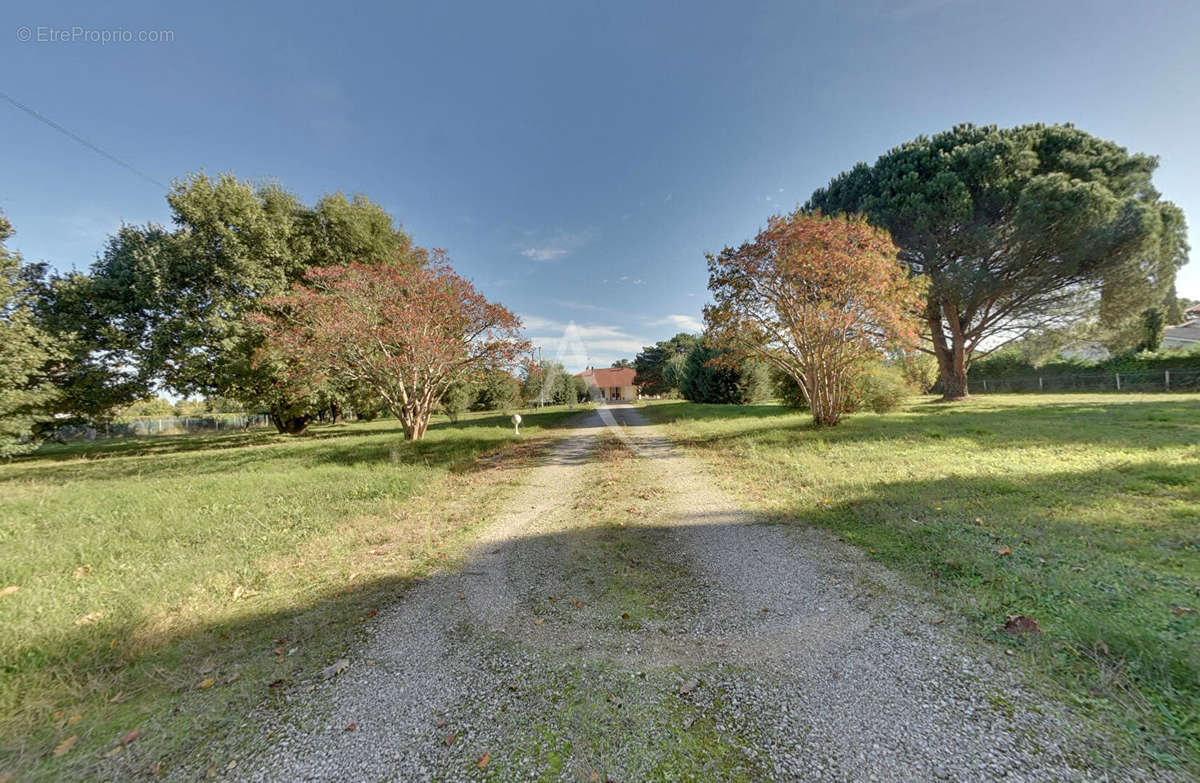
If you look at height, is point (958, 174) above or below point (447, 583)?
above

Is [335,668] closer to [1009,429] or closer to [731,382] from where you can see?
[1009,429]

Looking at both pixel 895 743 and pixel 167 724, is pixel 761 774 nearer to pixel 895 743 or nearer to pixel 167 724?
pixel 895 743

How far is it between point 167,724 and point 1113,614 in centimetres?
554

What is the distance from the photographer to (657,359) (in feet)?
174

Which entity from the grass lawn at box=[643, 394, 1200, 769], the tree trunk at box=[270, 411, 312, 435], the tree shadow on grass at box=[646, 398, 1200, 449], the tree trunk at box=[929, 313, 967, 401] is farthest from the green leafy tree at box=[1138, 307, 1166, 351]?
the tree trunk at box=[270, 411, 312, 435]

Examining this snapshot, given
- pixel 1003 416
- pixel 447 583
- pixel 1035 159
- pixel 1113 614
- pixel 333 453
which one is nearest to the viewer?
pixel 1113 614

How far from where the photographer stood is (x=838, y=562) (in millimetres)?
3455

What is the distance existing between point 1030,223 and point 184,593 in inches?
996

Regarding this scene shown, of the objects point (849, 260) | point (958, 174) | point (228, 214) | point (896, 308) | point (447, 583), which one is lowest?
point (447, 583)

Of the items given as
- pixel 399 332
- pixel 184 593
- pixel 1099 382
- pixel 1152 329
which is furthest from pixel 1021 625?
pixel 1152 329

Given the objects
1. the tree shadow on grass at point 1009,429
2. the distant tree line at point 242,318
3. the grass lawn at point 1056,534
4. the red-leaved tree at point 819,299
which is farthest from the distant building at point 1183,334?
the distant tree line at point 242,318

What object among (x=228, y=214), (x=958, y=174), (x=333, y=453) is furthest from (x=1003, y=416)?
(x=228, y=214)

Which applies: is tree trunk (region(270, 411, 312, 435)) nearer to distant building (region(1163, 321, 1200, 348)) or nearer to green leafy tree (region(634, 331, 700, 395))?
green leafy tree (region(634, 331, 700, 395))

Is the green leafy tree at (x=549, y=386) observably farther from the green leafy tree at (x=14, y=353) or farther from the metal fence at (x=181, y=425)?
the green leafy tree at (x=14, y=353)
